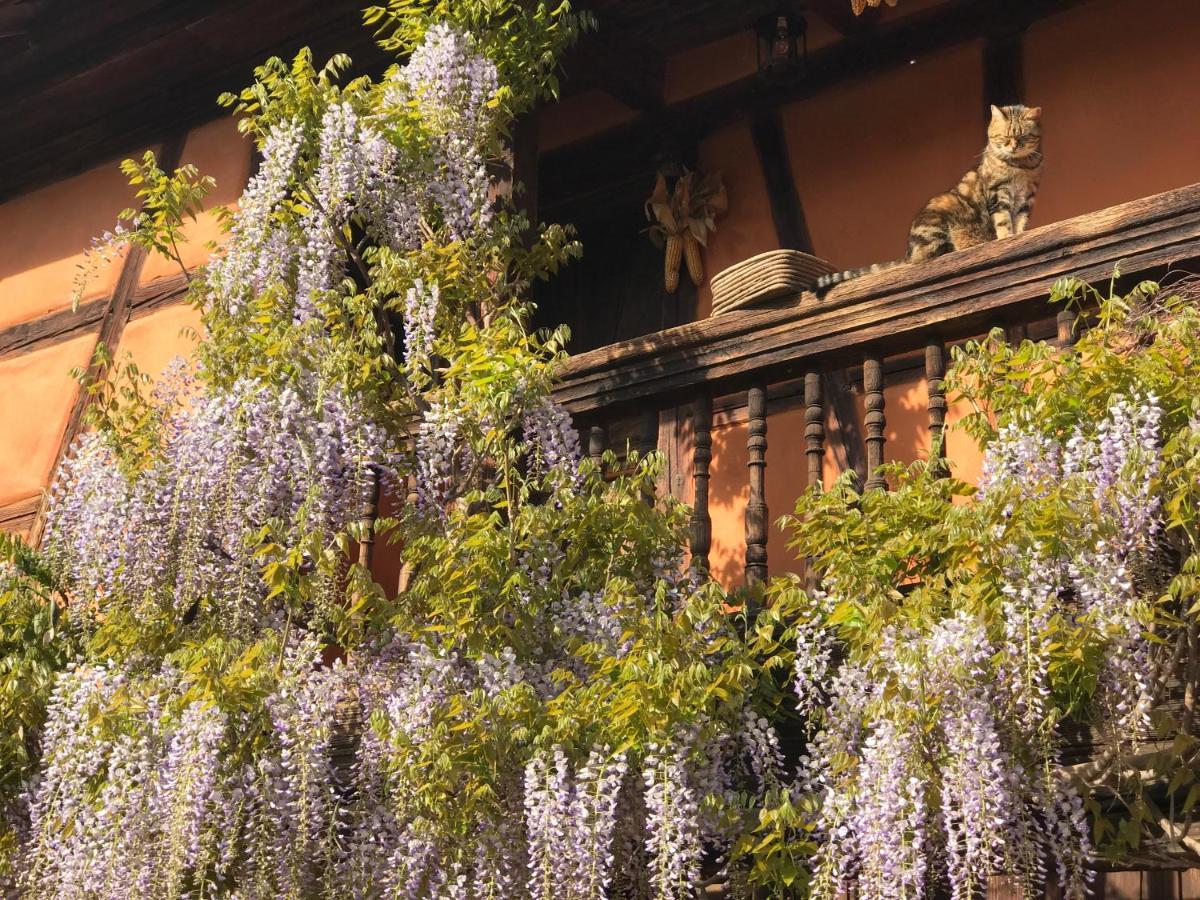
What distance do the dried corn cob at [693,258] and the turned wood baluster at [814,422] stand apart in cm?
219

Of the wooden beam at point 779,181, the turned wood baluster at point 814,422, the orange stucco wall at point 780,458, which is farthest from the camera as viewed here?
the wooden beam at point 779,181

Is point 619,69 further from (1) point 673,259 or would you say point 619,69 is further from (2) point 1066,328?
(2) point 1066,328

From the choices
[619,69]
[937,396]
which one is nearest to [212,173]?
[619,69]

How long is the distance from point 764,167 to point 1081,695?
387 centimetres

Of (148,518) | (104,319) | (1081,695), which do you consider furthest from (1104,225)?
(104,319)

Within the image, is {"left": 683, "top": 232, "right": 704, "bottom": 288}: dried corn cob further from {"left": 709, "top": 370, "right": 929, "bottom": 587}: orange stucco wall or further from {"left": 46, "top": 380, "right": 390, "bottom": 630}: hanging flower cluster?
{"left": 46, "top": 380, "right": 390, "bottom": 630}: hanging flower cluster

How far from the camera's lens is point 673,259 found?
7.72 meters

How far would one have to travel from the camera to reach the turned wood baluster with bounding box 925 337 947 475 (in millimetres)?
4875

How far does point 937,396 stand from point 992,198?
134 cm

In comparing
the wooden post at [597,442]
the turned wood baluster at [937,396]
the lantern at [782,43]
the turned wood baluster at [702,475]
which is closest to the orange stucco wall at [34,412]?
the lantern at [782,43]

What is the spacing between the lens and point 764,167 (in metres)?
7.63

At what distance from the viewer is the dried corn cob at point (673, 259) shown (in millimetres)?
7711

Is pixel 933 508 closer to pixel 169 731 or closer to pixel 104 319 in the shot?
pixel 169 731

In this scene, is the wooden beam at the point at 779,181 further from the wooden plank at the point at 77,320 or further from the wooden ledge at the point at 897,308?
the wooden plank at the point at 77,320
